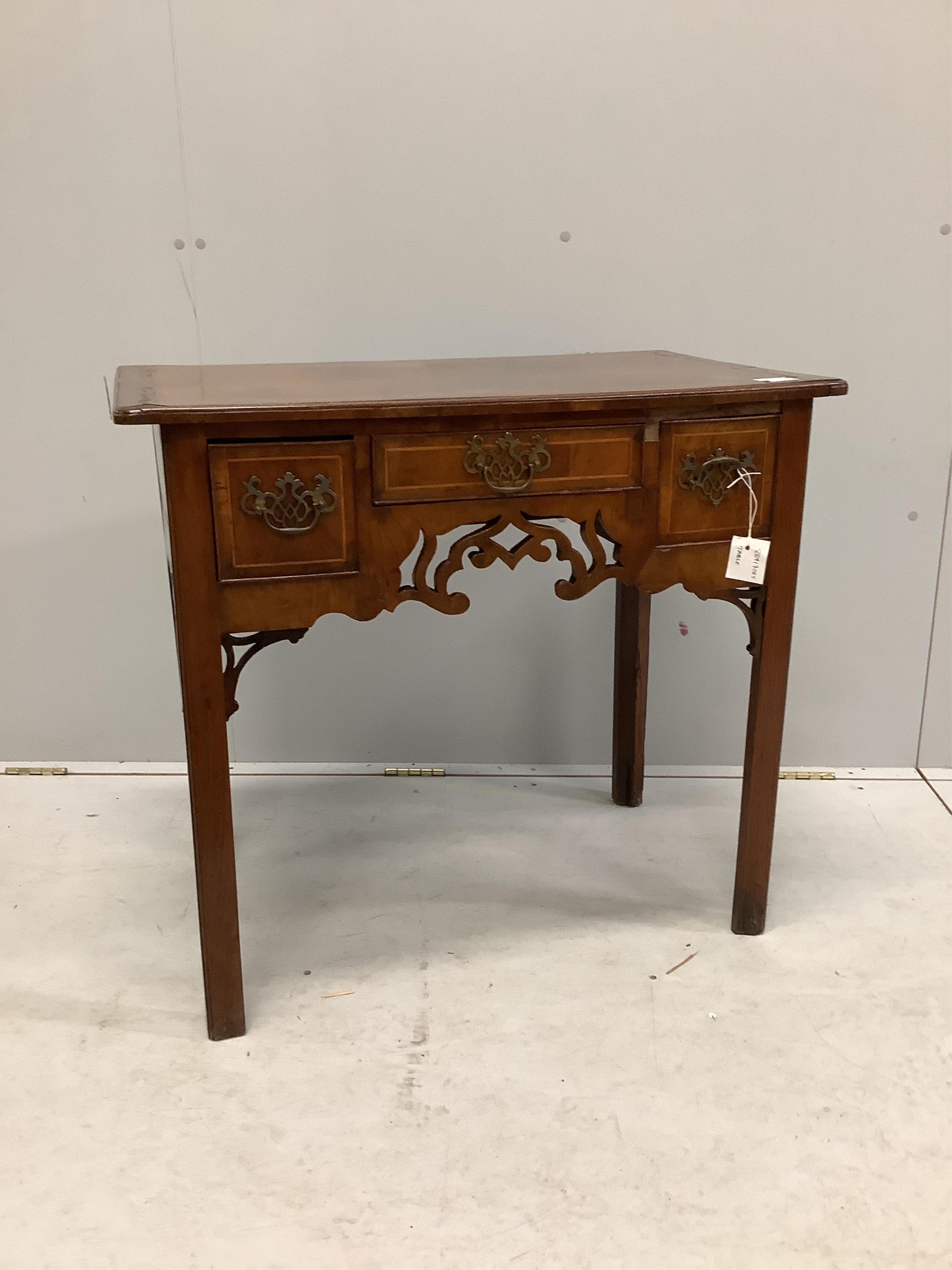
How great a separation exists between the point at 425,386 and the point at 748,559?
534mm

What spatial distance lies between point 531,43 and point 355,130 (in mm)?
365

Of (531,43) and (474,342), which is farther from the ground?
(531,43)

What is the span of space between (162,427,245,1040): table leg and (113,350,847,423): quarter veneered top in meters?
0.09

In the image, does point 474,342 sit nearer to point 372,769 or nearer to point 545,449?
point 545,449

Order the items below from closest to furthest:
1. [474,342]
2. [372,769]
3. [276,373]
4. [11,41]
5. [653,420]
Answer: [653,420] → [276,373] → [11,41] → [474,342] → [372,769]

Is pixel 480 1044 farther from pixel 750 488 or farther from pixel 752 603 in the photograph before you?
pixel 750 488

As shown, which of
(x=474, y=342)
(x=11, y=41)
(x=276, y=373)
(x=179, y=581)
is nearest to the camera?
(x=179, y=581)

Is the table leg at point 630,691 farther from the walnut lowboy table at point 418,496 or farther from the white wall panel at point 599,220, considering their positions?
the walnut lowboy table at point 418,496

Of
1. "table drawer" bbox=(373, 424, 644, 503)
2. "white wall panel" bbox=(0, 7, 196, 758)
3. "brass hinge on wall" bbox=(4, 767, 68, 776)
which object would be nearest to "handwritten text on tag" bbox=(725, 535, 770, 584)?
"table drawer" bbox=(373, 424, 644, 503)

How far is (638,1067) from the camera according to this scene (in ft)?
4.76

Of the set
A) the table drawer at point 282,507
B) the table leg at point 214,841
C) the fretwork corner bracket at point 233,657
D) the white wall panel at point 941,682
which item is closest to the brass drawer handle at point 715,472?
the table drawer at point 282,507

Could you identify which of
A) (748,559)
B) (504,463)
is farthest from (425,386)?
(748,559)

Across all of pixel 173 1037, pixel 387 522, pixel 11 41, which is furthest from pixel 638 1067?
pixel 11 41

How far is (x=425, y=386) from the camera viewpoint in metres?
1.50
